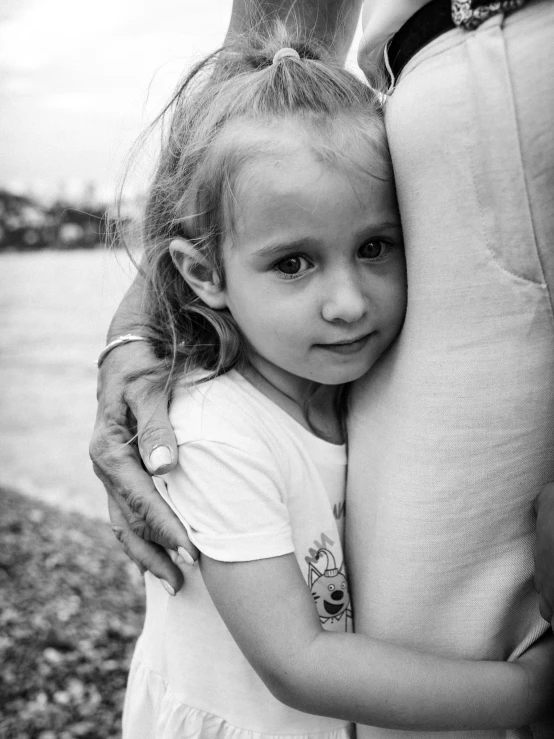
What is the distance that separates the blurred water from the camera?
17.9 ft

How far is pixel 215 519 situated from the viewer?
121 centimetres

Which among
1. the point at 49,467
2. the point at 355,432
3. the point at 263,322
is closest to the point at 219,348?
the point at 263,322

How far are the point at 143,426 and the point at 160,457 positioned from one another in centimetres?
12

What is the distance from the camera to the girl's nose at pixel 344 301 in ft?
3.93

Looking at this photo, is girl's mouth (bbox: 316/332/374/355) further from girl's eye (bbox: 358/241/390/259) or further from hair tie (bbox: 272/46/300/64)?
hair tie (bbox: 272/46/300/64)

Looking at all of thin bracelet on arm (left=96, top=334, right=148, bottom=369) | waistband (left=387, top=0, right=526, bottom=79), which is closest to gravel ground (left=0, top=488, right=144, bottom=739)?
thin bracelet on arm (left=96, top=334, right=148, bottom=369)

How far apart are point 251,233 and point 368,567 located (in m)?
0.61

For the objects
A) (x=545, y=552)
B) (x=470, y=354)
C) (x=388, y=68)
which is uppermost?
(x=388, y=68)

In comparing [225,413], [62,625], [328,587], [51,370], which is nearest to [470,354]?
[225,413]

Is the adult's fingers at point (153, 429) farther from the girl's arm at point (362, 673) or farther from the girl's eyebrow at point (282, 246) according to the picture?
the girl's eyebrow at point (282, 246)

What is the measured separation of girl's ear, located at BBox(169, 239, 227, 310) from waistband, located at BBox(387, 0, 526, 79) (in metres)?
0.48

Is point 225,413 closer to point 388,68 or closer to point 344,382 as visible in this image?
point 344,382

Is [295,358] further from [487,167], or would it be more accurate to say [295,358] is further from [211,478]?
[487,167]

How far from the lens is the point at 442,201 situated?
3.51 feet
